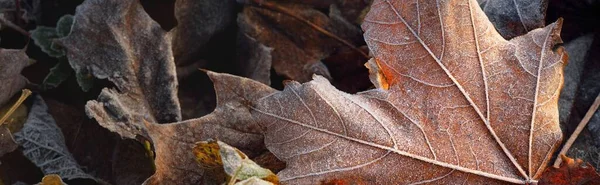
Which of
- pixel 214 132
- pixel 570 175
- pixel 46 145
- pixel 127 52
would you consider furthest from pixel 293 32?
pixel 570 175

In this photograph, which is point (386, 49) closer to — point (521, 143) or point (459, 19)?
point (459, 19)

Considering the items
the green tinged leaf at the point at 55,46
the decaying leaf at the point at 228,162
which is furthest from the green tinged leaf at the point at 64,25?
the decaying leaf at the point at 228,162

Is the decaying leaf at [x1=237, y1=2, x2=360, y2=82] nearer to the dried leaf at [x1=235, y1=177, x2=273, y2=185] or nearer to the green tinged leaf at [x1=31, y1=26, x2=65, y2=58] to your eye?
the green tinged leaf at [x1=31, y1=26, x2=65, y2=58]

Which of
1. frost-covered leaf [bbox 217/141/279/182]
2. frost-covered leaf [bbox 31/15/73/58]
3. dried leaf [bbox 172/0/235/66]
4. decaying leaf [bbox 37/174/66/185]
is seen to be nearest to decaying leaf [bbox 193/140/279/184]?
frost-covered leaf [bbox 217/141/279/182]

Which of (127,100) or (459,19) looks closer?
(459,19)

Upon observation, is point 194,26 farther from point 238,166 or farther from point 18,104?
point 238,166

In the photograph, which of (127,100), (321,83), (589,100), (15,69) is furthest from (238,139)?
(589,100)

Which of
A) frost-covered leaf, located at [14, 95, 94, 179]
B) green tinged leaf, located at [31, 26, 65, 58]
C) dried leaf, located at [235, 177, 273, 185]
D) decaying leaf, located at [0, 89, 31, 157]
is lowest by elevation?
frost-covered leaf, located at [14, 95, 94, 179]
